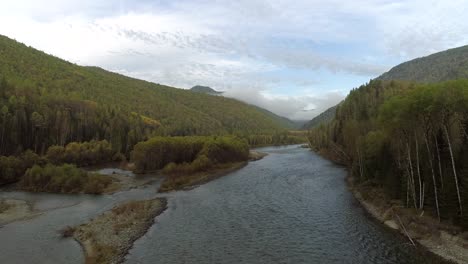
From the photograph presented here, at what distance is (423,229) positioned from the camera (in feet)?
139

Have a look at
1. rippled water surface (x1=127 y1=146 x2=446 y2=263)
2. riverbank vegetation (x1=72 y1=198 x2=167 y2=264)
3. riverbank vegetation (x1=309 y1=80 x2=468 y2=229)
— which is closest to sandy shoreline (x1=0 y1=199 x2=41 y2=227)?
riverbank vegetation (x1=72 y1=198 x2=167 y2=264)

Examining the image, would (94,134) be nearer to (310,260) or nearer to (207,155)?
(207,155)

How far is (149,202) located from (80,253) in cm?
2451

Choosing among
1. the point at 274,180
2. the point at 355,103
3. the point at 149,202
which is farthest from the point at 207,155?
the point at 355,103

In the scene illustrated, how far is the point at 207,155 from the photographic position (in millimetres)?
116812

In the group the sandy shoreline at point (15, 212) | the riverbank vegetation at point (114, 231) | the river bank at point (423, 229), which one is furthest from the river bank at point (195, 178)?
the river bank at point (423, 229)

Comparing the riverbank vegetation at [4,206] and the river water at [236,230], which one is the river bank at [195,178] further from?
the riverbank vegetation at [4,206]

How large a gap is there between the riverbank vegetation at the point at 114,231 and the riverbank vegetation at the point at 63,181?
72.3ft

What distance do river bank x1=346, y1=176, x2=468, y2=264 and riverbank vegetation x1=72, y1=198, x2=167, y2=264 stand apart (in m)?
32.0

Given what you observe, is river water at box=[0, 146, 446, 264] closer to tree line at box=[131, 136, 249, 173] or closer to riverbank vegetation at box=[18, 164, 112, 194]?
riverbank vegetation at box=[18, 164, 112, 194]

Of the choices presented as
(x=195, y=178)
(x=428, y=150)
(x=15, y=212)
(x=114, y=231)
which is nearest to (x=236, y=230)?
(x=114, y=231)

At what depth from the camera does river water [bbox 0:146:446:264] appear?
128ft

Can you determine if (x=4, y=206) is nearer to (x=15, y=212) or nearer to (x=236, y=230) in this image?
(x=15, y=212)

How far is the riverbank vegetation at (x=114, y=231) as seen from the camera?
4002 centimetres
